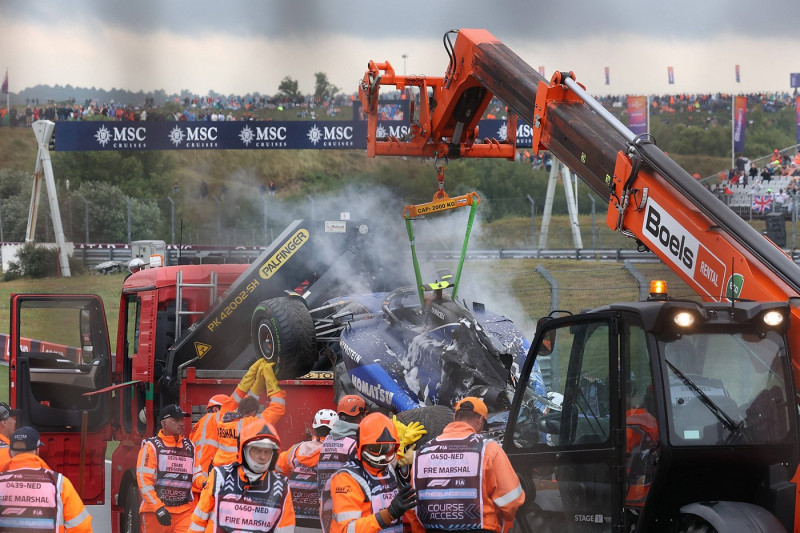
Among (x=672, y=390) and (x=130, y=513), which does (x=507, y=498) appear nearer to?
(x=672, y=390)

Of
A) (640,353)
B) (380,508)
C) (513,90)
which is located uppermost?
(513,90)

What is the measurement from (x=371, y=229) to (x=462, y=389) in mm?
2720

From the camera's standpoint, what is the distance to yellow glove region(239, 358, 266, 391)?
9.43m

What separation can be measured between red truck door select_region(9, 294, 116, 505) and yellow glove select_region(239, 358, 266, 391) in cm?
137

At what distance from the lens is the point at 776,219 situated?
22516 mm

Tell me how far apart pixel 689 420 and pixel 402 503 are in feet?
4.66

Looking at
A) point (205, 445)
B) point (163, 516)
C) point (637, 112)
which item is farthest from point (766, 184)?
point (163, 516)

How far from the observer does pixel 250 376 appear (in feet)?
31.0

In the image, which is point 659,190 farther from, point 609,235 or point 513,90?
point 609,235

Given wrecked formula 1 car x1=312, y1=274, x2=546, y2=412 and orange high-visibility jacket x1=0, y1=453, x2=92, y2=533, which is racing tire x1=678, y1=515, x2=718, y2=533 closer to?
wrecked formula 1 car x1=312, y1=274, x2=546, y2=412

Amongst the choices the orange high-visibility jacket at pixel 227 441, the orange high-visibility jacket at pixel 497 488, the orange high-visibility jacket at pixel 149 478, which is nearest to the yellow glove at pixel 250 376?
the orange high-visibility jacket at pixel 227 441

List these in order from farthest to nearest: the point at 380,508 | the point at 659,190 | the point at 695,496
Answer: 1. the point at 659,190
2. the point at 380,508
3. the point at 695,496

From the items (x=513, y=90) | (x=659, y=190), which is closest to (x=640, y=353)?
(x=659, y=190)

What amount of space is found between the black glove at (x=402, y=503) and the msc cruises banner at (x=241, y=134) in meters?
33.0
